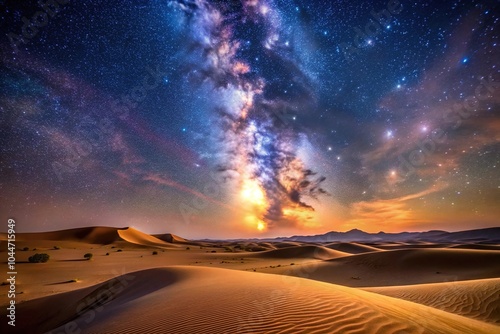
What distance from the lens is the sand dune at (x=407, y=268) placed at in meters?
16.6

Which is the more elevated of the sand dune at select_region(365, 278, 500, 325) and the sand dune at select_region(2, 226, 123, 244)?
the sand dune at select_region(2, 226, 123, 244)

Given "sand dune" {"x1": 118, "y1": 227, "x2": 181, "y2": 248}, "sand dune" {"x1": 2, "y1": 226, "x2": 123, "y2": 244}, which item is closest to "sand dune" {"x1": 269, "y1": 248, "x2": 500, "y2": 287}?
"sand dune" {"x1": 118, "y1": 227, "x2": 181, "y2": 248}

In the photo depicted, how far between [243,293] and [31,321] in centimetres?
955

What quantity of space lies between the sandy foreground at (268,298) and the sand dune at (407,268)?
70mm

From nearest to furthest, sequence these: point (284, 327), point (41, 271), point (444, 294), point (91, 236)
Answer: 1. point (284, 327)
2. point (444, 294)
3. point (41, 271)
4. point (91, 236)

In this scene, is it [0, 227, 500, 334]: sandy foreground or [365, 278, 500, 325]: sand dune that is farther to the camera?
[365, 278, 500, 325]: sand dune

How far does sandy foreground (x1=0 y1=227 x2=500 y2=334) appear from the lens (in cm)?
402

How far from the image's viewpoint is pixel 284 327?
358cm

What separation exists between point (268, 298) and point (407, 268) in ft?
68.3

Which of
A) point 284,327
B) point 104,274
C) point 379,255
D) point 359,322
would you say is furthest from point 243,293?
point 379,255

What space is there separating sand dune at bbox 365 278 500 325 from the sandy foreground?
0.03m

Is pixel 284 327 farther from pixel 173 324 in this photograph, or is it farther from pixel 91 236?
pixel 91 236

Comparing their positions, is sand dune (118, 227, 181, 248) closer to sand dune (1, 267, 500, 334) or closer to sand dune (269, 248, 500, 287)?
sand dune (269, 248, 500, 287)

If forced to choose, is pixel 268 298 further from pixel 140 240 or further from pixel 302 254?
pixel 140 240
